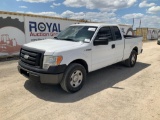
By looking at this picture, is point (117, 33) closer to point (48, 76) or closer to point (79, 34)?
point (79, 34)

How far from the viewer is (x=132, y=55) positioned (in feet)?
26.7

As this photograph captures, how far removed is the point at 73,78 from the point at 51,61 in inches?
35.9

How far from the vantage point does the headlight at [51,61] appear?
14.4 ft

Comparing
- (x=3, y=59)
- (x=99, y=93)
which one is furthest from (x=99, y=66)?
(x=3, y=59)

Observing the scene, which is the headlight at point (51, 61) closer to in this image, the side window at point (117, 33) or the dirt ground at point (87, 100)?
the dirt ground at point (87, 100)

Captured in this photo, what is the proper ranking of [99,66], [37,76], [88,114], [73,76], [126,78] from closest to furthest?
1. [88,114]
2. [37,76]
3. [73,76]
4. [99,66]
5. [126,78]

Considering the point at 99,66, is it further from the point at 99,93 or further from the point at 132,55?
the point at 132,55

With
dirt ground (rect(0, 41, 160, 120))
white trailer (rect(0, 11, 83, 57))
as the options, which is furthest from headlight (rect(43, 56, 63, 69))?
white trailer (rect(0, 11, 83, 57))

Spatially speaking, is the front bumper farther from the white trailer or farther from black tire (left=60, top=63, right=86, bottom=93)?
the white trailer

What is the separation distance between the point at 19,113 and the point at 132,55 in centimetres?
592

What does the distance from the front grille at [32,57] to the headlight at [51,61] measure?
12 cm

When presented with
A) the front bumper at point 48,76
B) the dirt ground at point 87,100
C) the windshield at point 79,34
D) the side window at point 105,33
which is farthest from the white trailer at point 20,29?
the side window at point 105,33

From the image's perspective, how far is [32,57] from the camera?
15.4 ft

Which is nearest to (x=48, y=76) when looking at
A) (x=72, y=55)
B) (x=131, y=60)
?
(x=72, y=55)
